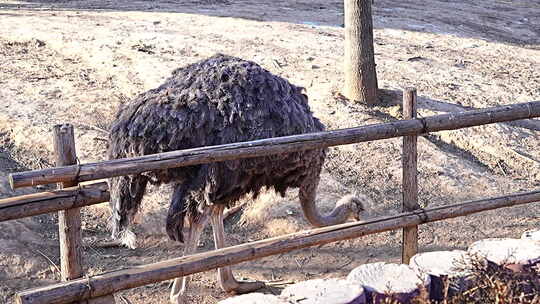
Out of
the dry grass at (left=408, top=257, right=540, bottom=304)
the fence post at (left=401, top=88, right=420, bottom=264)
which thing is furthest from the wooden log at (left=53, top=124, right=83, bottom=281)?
the fence post at (left=401, top=88, right=420, bottom=264)

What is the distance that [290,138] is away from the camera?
3.42 metres

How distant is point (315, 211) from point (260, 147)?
150cm

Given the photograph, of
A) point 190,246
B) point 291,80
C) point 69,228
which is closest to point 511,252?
point 190,246

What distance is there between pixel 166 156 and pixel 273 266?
248 cm

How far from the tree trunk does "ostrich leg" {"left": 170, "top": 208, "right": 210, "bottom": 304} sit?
356cm

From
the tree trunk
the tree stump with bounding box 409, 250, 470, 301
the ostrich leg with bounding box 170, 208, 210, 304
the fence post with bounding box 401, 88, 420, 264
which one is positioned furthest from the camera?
the tree trunk

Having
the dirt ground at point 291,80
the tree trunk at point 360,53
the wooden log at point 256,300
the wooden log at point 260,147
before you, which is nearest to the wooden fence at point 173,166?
the wooden log at point 260,147

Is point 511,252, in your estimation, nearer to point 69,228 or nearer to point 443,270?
point 443,270

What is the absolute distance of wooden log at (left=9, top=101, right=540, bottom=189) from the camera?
2.92 meters

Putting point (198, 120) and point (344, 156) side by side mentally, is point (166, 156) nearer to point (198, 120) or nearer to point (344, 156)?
point (198, 120)

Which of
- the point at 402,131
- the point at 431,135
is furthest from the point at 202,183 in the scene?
the point at 431,135

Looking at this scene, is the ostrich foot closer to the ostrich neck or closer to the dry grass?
the ostrich neck

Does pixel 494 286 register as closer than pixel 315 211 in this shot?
Yes

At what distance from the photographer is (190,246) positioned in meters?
4.55
